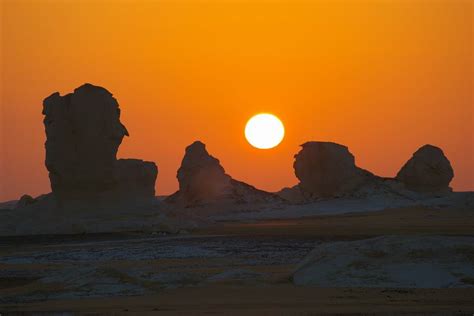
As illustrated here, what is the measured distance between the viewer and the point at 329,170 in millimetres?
92938

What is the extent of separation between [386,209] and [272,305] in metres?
65.5

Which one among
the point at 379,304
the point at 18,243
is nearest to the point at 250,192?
the point at 18,243

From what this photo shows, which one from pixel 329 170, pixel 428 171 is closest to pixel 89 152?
pixel 329 170

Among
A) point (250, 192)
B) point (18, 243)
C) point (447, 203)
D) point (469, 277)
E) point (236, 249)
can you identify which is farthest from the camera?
point (250, 192)

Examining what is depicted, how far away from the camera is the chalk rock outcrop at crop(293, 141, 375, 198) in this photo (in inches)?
3649

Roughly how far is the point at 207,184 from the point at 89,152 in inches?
1358

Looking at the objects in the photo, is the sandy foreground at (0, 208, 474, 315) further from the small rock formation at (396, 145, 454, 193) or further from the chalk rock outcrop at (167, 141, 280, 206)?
the small rock formation at (396, 145, 454, 193)

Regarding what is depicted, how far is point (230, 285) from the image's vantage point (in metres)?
22.2

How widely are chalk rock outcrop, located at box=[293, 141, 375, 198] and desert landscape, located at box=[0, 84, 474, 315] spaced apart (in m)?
0.12

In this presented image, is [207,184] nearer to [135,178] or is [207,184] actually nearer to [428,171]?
[428,171]

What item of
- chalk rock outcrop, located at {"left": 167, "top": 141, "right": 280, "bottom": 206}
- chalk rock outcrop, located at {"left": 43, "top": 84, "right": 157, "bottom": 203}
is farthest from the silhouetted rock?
chalk rock outcrop, located at {"left": 167, "top": 141, "right": 280, "bottom": 206}

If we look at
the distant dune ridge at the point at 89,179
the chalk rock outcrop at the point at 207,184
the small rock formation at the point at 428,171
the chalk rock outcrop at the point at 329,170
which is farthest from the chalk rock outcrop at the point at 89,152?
the small rock formation at the point at 428,171

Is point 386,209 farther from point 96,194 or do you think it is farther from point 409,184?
point 96,194

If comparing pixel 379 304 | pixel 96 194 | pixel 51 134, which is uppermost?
pixel 51 134
